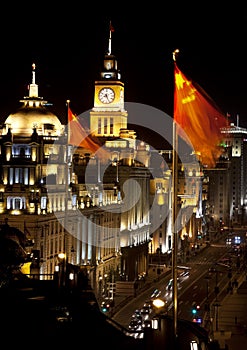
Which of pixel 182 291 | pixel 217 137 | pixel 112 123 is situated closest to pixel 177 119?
pixel 217 137

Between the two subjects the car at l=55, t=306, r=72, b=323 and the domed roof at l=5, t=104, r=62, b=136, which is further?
the domed roof at l=5, t=104, r=62, b=136

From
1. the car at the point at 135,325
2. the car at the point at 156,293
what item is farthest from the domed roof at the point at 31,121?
the car at the point at 135,325

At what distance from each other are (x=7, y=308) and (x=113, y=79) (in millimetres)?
110006

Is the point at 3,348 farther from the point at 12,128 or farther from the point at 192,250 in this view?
the point at 192,250

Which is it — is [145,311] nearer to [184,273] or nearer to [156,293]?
[156,293]

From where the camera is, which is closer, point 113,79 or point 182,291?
point 182,291

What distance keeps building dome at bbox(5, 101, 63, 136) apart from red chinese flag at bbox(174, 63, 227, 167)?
6582 centimetres

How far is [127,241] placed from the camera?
105688 millimetres

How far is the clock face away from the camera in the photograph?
442ft

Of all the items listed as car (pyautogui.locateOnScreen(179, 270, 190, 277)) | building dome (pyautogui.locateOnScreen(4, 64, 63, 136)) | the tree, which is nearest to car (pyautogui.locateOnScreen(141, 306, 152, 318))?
building dome (pyautogui.locateOnScreen(4, 64, 63, 136))

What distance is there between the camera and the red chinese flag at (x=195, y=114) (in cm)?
2767

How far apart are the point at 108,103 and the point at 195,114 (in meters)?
109

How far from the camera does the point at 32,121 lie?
311 feet

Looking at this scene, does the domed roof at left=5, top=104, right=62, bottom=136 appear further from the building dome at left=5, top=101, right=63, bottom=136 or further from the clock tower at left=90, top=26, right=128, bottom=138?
the clock tower at left=90, top=26, right=128, bottom=138
